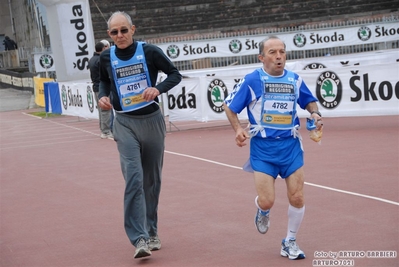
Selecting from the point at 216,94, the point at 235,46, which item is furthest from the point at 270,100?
the point at 235,46

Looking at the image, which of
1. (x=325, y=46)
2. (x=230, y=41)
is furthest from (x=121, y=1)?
(x=325, y=46)

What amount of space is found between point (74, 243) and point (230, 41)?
32.2 metres

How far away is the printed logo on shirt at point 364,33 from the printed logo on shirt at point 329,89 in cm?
2238

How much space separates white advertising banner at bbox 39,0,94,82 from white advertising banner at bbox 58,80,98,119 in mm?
994

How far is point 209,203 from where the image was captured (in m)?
9.70

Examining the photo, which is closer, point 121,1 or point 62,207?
point 62,207

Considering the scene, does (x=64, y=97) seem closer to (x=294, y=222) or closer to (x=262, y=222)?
(x=262, y=222)

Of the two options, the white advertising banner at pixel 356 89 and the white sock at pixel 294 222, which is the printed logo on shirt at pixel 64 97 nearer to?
the white advertising banner at pixel 356 89

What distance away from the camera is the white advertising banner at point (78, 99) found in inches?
955

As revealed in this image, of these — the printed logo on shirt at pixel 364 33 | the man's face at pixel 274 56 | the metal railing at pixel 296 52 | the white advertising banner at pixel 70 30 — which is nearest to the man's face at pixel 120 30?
the man's face at pixel 274 56

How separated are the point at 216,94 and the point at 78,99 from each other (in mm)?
8137

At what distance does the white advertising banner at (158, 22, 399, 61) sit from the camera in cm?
3903

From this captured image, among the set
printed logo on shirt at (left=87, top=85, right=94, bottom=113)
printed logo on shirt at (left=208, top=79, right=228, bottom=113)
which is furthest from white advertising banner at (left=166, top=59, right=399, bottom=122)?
printed logo on shirt at (left=87, top=85, right=94, bottom=113)

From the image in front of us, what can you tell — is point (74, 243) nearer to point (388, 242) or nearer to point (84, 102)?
point (388, 242)
